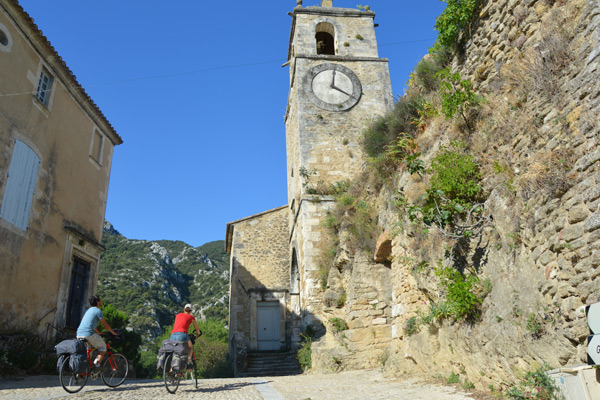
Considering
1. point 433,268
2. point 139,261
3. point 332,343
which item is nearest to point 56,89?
point 332,343

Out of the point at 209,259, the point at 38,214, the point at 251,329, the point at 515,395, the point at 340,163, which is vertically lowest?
the point at 515,395

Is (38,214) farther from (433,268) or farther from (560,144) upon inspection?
(560,144)

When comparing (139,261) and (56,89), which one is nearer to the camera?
(56,89)

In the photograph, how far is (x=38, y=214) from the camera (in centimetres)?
941

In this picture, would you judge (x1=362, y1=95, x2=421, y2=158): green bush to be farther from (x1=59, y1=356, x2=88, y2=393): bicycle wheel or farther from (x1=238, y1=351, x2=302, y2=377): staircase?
(x1=238, y1=351, x2=302, y2=377): staircase

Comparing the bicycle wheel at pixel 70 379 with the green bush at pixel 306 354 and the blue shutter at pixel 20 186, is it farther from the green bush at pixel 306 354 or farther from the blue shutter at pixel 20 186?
the green bush at pixel 306 354

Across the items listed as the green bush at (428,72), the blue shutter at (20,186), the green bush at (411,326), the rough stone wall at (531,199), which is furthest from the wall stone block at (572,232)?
the blue shutter at (20,186)

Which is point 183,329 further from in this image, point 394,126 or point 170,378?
point 394,126

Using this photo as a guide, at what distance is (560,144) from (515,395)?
95.1 inches

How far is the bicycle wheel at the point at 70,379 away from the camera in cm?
561

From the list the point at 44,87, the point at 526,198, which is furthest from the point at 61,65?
the point at 526,198

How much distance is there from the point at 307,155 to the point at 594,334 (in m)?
11.2

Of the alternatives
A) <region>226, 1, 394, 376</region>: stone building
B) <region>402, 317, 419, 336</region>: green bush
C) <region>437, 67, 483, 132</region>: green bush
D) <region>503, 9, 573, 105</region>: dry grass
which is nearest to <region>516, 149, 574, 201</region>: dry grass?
<region>503, 9, 573, 105</region>: dry grass

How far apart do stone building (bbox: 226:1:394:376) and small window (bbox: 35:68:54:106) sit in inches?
285
